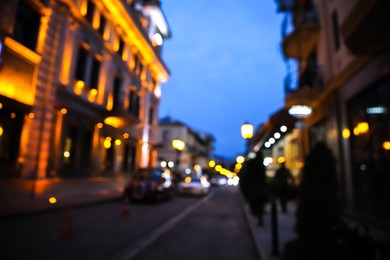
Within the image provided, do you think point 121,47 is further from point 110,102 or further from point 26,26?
point 26,26

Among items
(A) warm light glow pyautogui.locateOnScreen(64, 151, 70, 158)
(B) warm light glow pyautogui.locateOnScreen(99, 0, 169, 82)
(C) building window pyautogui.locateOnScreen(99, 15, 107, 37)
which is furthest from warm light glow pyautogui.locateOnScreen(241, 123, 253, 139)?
(B) warm light glow pyautogui.locateOnScreen(99, 0, 169, 82)

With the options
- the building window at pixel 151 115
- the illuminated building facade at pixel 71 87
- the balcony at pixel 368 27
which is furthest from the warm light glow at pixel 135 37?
the balcony at pixel 368 27

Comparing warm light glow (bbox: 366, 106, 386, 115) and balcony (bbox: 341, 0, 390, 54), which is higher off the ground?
balcony (bbox: 341, 0, 390, 54)

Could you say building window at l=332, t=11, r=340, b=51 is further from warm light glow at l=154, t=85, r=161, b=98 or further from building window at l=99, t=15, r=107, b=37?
warm light glow at l=154, t=85, r=161, b=98

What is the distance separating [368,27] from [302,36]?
9.30 m

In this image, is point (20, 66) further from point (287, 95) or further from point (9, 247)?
point (287, 95)

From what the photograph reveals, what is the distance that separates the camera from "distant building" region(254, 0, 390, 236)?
7.46 meters

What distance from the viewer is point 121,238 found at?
24.1ft

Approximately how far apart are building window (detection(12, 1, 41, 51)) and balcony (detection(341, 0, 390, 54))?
11870mm

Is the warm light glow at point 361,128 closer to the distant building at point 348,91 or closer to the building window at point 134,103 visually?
the distant building at point 348,91

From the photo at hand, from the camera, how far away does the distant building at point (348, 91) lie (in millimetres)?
7464

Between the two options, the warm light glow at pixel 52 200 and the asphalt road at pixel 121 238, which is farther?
the warm light glow at pixel 52 200

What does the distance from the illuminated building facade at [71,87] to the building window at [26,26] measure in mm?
39

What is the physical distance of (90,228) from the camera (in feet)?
27.9
